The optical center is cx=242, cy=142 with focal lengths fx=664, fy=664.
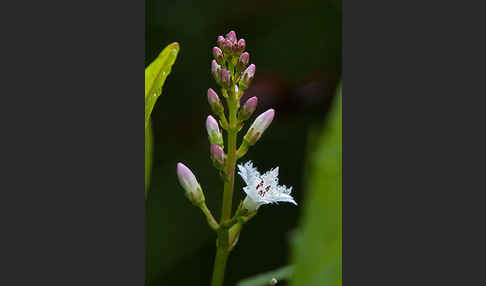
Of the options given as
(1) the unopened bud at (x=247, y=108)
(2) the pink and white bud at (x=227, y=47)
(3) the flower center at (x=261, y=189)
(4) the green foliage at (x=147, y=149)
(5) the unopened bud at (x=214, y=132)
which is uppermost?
(2) the pink and white bud at (x=227, y=47)

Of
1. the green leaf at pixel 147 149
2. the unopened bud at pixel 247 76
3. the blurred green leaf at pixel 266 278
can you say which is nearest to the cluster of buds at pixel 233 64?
the unopened bud at pixel 247 76

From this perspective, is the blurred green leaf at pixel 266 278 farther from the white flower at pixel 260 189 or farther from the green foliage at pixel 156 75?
the green foliage at pixel 156 75

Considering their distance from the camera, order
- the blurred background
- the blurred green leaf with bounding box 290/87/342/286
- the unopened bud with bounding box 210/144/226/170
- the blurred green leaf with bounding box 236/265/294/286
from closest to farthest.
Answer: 1. the unopened bud with bounding box 210/144/226/170
2. the blurred green leaf with bounding box 290/87/342/286
3. the blurred green leaf with bounding box 236/265/294/286
4. the blurred background

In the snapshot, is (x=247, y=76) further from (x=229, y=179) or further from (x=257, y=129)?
(x=229, y=179)

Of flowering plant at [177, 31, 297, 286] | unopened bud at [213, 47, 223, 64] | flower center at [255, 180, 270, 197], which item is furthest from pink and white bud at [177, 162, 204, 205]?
unopened bud at [213, 47, 223, 64]

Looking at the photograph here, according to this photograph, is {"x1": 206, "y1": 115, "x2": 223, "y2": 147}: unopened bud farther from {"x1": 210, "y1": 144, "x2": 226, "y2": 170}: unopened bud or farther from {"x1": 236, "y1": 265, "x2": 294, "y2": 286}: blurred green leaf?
{"x1": 236, "y1": 265, "x2": 294, "y2": 286}: blurred green leaf

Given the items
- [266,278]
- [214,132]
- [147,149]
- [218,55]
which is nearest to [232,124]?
[214,132]

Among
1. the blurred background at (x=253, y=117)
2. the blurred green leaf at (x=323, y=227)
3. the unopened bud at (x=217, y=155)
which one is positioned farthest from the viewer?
the blurred background at (x=253, y=117)
